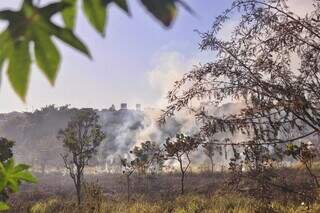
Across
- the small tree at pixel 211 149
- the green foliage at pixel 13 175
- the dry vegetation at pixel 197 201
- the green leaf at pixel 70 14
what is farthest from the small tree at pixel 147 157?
the green leaf at pixel 70 14

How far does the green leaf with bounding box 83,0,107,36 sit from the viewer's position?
20.8 inches

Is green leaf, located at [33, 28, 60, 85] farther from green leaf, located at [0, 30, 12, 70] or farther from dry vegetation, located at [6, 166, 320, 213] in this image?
dry vegetation, located at [6, 166, 320, 213]

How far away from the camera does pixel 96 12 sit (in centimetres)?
54

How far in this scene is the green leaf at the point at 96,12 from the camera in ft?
1.74

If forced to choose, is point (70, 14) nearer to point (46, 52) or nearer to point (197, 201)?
point (46, 52)

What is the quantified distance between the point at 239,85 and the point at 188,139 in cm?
80

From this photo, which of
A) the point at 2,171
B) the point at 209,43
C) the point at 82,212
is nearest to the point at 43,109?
the point at 82,212

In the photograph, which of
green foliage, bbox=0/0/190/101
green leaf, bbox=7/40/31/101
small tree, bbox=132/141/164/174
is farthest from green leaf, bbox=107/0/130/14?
small tree, bbox=132/141/164/174

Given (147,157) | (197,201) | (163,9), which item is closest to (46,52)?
(163,9)

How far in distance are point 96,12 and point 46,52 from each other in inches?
2.8

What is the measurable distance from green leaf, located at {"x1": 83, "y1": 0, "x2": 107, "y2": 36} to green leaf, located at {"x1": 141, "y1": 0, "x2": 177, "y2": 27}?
0.06 metres

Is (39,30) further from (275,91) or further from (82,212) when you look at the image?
(82,212)

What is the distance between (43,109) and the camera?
55219mm

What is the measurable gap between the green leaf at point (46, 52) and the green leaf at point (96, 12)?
5cm
